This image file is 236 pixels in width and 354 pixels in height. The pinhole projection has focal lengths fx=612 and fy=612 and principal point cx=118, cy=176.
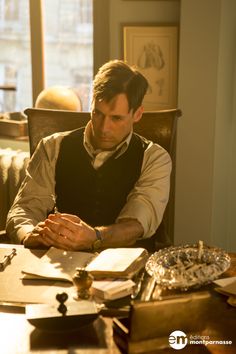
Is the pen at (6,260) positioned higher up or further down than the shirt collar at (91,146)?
further down

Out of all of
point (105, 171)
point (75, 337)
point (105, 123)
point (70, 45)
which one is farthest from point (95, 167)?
point (70, 45)

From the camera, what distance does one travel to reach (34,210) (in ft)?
7.63

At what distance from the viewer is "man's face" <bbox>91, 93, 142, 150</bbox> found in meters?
2.26

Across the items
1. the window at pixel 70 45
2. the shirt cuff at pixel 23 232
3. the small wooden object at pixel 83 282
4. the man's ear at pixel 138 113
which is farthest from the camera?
the window at pixel 70 45

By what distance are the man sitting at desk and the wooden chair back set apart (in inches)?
3.4

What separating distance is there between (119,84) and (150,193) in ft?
1.38

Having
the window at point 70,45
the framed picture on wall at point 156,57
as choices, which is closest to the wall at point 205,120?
the framed picture on wall at point 156,57

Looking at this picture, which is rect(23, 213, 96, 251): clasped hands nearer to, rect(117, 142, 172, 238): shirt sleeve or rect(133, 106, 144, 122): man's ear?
rect(117, 142, 172, 238): shirt sleeve

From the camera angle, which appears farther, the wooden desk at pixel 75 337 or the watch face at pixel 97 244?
the watch face at pixel 97 244

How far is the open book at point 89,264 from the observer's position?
63.2 inches

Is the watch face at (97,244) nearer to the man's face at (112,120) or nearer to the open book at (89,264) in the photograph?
the open book at (89,264)

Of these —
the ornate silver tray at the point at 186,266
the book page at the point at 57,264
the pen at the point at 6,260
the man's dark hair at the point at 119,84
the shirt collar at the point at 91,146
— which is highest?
the man's dark hair at the point at 119,84

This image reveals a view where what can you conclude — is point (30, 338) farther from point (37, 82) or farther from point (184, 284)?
point (37, 82)

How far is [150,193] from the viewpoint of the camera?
2.28 m
